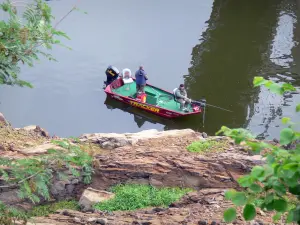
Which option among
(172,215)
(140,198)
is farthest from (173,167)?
(172,215)

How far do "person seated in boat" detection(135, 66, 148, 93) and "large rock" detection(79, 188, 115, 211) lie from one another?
8.45 meters

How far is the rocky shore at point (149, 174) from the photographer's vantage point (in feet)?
30.0

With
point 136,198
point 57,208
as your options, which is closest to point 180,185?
point 136,198

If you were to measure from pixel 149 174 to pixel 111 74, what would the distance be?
9380 mm

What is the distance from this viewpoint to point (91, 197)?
10.3 meters

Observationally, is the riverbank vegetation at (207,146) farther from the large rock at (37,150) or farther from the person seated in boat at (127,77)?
the person seated in boat at (127,77)

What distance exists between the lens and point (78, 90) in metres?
20.7

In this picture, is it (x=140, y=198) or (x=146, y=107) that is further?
(x=146, y=107)

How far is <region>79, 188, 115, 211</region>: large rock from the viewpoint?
1020 centimetres

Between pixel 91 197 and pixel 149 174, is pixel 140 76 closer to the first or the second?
pixel 149 174

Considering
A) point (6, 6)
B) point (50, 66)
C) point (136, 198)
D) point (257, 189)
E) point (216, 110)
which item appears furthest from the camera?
point (50, 66)

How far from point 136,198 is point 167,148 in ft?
7.39

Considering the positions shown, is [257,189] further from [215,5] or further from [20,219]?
[215,5]

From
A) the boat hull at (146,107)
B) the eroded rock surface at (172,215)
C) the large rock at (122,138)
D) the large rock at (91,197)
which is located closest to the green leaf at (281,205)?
the eroded rock surface at (172,215)
